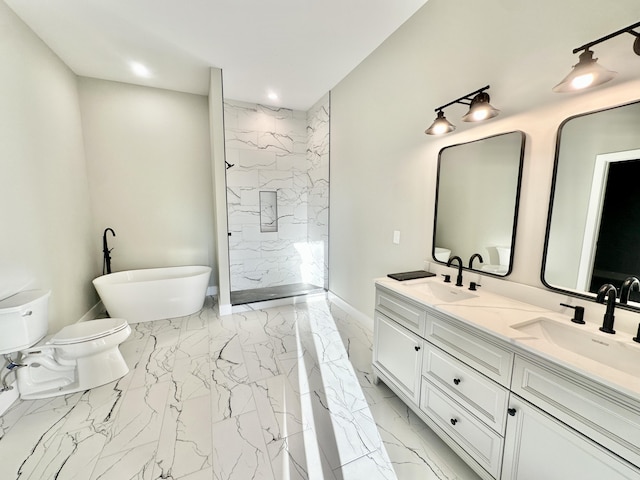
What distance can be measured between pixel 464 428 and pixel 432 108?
7.03 feet

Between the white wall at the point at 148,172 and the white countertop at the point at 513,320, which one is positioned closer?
the white countertop at the point at 513,320

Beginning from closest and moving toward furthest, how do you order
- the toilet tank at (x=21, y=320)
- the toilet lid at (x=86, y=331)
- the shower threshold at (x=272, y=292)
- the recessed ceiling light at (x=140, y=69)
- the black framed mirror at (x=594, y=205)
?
the black framed mirror at (x=594, y=205), the toilet tank at (x=21, y=320), the toilet lid at (x=86, y=331), the recessed ceiling light at (x=140, y=69), the shower threshold at (x=272, y=292)

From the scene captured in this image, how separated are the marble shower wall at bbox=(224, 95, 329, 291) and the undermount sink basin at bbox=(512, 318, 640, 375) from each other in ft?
9.17

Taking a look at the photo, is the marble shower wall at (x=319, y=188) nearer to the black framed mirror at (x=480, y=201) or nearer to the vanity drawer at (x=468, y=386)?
the black framed mirror at (x=480, y=201)

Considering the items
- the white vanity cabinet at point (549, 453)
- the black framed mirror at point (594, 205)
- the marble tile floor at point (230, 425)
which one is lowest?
the marble tile floor at point (230, 425)

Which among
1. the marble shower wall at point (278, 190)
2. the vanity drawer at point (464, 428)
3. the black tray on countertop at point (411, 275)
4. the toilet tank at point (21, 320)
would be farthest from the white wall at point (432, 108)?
the toilet tank at point (21, 320)

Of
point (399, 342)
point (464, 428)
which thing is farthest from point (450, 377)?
point (399, 342)

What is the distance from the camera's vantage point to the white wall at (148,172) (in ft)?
10.9

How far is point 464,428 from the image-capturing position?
4.43 feet

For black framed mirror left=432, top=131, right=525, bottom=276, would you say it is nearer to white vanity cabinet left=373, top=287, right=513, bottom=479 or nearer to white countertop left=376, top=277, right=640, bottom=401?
white countertop left=376, top=277, right=640, bottom=401

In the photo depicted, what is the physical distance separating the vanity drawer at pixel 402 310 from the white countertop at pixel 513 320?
63 millimetres

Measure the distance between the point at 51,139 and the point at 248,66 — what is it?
2063mm

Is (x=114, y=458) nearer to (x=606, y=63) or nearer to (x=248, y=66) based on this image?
(x=606, y=63)

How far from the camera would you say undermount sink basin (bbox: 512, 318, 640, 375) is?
1.05 m
